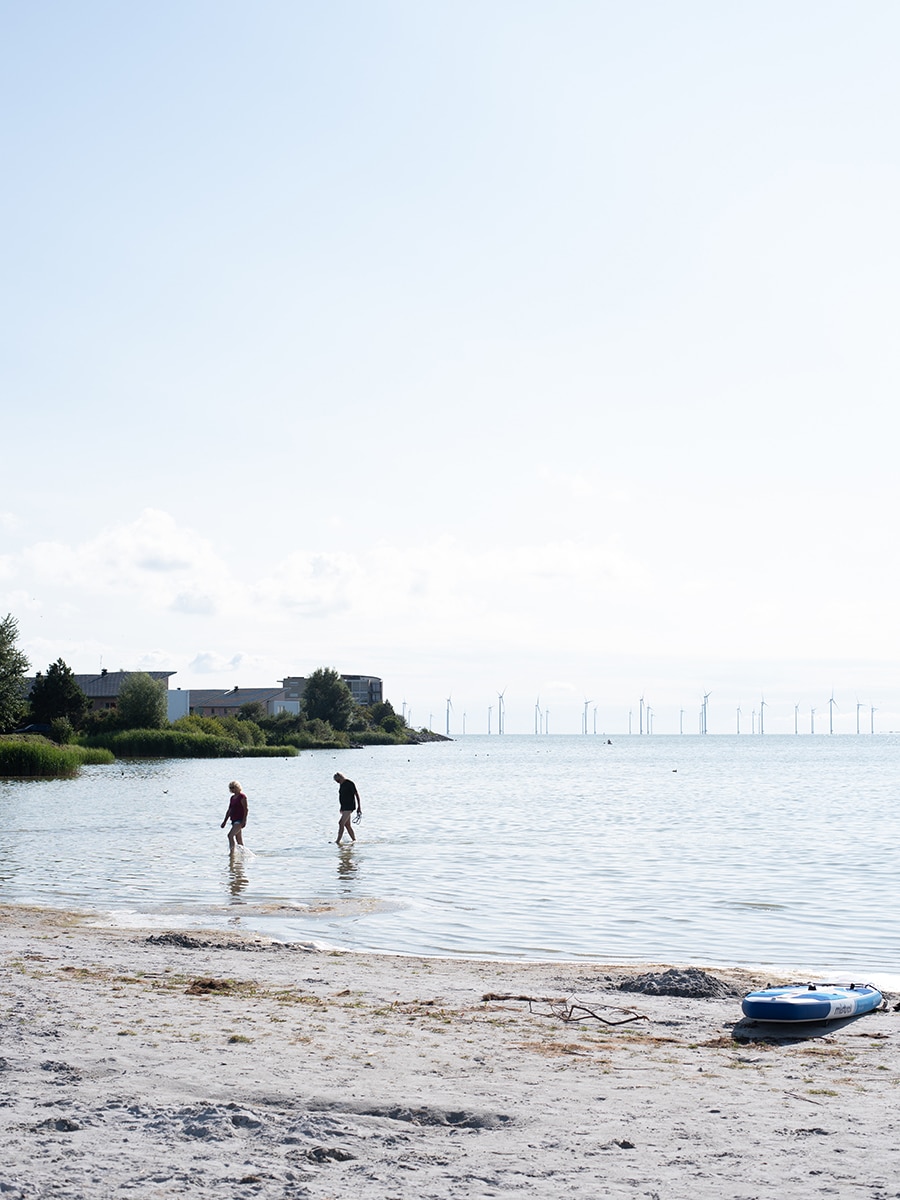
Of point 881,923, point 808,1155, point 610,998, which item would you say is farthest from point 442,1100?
point 881,923

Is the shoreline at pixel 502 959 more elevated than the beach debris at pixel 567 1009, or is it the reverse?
the beach debris at pixel 567 1009

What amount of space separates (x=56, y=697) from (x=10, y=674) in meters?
31.9

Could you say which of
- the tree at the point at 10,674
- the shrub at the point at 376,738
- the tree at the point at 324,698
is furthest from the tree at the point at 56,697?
the shrub at the point at 376,738

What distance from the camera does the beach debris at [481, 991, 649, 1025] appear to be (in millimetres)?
10617

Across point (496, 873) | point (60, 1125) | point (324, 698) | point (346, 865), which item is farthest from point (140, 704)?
point (60, 1125)

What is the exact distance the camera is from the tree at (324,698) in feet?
482

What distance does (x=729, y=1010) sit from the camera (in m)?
11.3

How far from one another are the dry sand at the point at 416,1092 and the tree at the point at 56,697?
9178cm

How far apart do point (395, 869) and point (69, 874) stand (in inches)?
274

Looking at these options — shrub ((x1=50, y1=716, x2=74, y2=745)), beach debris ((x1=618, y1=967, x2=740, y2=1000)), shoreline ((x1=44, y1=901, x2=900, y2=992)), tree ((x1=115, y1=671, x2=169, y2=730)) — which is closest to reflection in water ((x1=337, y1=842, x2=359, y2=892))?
shoreline ((x1=44, y1=901, x2=900, y2=992))

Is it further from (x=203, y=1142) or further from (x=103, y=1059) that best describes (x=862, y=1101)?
(x=103, y=1059)

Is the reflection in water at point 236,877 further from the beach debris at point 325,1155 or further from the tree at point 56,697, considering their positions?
the tree at point 56,697

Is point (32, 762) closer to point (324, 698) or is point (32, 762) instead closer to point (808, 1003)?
point (808, 1003)

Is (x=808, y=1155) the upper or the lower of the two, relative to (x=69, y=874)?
upper
